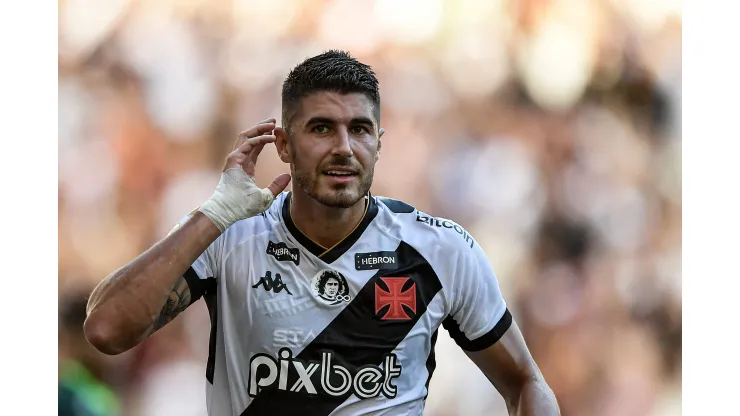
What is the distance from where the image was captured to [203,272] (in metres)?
2.00

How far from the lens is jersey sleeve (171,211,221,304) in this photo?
1966 millimetres


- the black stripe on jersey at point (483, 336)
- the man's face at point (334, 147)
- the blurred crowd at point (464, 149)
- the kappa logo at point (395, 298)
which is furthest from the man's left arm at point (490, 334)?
the blurred crowd at point (464, 149)

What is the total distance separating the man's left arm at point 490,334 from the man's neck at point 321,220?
1.18 ft

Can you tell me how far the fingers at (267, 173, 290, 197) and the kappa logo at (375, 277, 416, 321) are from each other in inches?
15.7

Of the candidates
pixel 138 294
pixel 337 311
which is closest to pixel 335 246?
pixel 337 311

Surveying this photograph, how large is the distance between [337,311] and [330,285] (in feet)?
0.26

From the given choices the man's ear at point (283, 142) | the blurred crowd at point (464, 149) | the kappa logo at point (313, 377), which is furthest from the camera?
the blurred crowd at point (464, 149)

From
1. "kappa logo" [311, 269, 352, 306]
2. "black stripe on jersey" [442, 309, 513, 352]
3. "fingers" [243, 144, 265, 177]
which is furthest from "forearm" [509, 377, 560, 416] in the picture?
"fingers" [243, 144, 265, 177]

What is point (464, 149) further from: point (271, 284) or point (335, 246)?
point (271, 284)

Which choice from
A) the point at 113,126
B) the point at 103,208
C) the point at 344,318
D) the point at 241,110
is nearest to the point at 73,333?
the point at 103,208

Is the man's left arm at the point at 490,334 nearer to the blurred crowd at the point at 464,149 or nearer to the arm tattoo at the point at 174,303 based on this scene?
the arm tattoo at the point at 174,303

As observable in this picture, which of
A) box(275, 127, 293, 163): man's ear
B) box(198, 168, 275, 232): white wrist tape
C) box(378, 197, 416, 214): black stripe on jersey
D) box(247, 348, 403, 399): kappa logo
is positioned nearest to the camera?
box(198, 168, 275, 232): white wrist tape

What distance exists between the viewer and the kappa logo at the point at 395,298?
208cm

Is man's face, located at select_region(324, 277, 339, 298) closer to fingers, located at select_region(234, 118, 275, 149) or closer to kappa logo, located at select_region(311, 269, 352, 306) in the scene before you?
kappa logo, located at select_region(311, 269, 352, 306)
